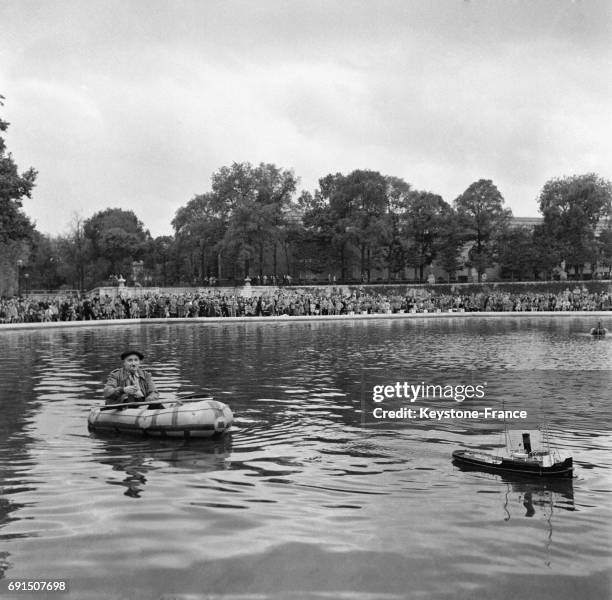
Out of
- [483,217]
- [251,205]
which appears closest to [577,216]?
[483,217]

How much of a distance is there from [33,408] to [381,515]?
317 inches

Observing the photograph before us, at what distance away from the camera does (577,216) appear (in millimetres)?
68250

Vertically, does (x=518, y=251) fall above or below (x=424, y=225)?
below

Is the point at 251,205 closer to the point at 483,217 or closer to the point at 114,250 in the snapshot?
the point at 483,217

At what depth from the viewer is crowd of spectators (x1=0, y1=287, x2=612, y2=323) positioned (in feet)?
123

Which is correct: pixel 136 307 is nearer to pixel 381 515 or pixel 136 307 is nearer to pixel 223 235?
pixel 223 235

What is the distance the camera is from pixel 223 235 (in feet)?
225

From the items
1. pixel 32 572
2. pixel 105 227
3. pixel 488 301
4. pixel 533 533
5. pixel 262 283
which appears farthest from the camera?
pixel 105 227

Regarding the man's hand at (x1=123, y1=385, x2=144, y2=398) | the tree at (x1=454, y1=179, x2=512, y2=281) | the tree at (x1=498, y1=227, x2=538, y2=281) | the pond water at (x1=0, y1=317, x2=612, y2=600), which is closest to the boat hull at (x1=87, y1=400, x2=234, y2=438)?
the pond water at (x1=0, y1=317, x2=612, y2=600)

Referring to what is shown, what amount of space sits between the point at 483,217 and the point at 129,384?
6108cm

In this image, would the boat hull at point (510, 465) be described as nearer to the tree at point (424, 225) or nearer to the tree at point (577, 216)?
the tree at point (424, 225)

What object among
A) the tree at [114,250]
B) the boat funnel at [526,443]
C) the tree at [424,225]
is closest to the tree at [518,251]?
the tree at [424,225]

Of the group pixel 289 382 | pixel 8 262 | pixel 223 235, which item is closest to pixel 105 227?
pixel 223 235

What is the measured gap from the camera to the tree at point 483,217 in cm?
6869
